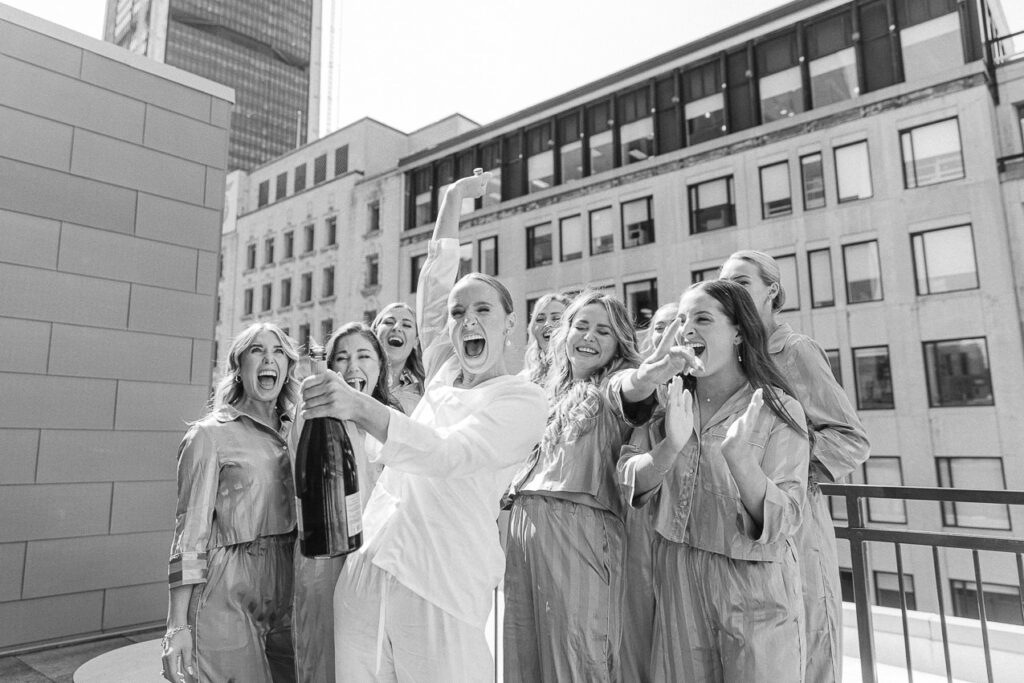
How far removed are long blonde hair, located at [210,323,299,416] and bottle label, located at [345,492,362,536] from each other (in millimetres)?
1180

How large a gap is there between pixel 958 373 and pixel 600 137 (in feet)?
45.4

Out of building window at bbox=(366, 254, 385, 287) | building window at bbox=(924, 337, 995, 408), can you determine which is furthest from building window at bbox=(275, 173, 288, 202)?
building window at bbox=(924, 337, 995, 408)

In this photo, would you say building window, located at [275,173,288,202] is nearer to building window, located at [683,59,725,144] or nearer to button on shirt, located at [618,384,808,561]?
building window, located at [683,59,725,144]

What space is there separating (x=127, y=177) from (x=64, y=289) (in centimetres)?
119

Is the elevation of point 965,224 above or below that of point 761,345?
above

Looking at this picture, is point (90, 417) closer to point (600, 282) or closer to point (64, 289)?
point (64, 289)

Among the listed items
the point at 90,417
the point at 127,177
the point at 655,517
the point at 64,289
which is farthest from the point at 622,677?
the point at 127,177

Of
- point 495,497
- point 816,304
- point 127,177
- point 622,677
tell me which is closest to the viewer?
point 495,497

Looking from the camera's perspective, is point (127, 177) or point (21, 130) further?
point (127, 177)

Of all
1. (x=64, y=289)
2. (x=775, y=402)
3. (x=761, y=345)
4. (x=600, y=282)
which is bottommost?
(x=775, y=402)

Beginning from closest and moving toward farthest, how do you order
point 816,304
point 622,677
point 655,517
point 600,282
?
point 655,517 → point 622,677 → point 816,304 → point 600,282

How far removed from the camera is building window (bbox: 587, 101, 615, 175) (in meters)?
24.1

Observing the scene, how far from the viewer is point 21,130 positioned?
5.56 metres

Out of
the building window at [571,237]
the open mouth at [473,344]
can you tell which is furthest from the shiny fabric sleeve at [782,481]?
the building window at [571,237]
